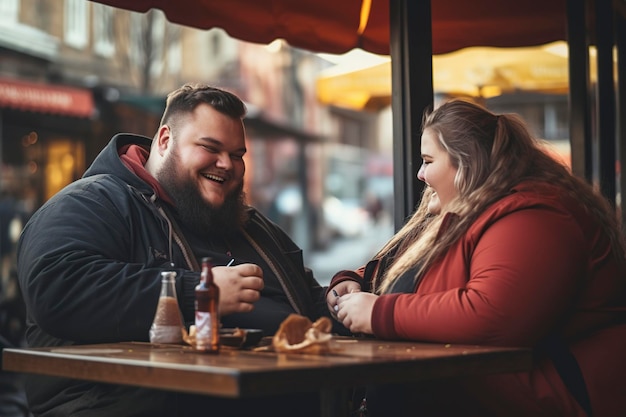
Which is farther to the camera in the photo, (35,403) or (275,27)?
(275,27)

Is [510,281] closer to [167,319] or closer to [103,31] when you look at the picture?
[167,319]

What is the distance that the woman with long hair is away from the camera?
288 cm

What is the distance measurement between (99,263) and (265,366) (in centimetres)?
112

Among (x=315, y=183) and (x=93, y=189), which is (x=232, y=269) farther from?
(x=315, y=183)

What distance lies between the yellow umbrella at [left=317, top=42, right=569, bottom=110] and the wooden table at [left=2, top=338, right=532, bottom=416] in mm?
5735

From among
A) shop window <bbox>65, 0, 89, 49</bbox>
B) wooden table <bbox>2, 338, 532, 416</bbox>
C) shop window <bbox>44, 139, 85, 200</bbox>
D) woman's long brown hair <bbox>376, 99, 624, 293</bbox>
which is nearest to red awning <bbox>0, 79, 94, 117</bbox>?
shop window <bbox>44, 139, 85, 200</bbox>

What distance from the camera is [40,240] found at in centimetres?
331

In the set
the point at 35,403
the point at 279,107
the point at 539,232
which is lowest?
the point at 35,403

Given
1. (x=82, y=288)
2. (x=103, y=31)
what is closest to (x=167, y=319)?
(x=82, y=288)

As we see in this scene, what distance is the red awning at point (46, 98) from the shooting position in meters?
12.7

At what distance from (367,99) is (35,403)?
6.73 meters

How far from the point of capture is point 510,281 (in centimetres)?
285

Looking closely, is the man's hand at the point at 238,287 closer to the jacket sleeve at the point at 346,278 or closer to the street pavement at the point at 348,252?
the jacket sleeve at the point at 346,278

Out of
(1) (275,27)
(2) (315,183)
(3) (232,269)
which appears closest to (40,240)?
(3) (232,269)
